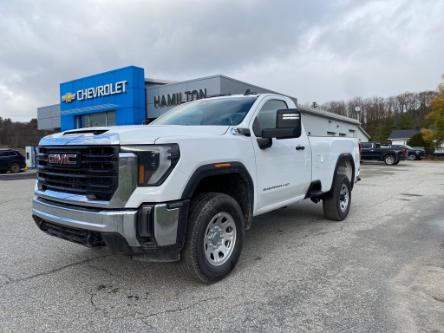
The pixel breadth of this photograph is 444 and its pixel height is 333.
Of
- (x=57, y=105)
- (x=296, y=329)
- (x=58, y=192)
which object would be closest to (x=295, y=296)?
(x=296, y=329)

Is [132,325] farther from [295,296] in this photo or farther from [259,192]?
[259,192]

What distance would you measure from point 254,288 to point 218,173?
1.21 m

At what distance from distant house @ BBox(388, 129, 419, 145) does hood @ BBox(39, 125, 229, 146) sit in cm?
7480

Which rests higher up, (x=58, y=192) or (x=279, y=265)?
(x=58, y=192)

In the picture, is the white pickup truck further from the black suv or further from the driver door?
the black suv

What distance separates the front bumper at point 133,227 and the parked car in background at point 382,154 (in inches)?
1062

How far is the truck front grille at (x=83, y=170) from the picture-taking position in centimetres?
300

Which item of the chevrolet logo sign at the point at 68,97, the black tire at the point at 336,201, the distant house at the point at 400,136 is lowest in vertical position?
the black tire at the point at 336,201

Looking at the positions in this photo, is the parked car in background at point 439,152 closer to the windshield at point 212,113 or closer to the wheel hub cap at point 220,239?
the windshield at point 212,113

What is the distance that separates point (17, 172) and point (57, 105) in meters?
8.84

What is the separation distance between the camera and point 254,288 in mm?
3508

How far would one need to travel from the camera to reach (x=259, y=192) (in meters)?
4.16

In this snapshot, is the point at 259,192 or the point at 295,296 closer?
the point at 295,296

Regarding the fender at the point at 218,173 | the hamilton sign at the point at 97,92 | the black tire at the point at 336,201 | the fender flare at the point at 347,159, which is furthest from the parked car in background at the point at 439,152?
the fender at the point at 218,173
